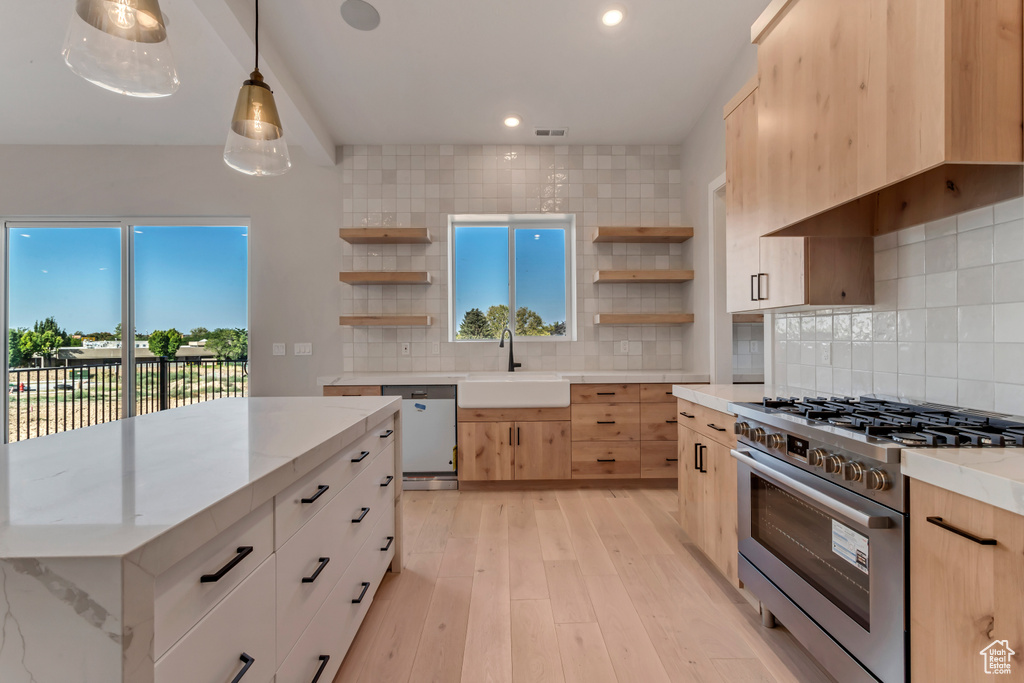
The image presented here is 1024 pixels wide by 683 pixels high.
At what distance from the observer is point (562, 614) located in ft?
5.86

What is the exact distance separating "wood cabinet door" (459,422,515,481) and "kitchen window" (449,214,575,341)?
1.03 meters

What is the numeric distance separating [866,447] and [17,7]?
168 inches

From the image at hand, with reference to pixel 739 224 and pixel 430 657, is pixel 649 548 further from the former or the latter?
pixel 739 224

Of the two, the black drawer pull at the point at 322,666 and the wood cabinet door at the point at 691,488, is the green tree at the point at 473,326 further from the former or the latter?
the black drawer pull at the point at 322,666

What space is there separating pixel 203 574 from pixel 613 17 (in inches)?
115

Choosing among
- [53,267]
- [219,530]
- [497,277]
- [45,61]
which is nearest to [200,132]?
[45,61]

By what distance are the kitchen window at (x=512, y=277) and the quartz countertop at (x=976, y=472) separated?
307 cm

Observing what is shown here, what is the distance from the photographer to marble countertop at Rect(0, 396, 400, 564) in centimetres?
62

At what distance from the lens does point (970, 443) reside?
1059 millimetres

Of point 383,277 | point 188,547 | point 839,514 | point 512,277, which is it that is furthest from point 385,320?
point 839,514

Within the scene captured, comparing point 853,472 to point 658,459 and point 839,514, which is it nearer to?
point 839,514

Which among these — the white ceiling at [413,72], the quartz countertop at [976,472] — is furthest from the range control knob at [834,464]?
the white ceiling at [413,72]

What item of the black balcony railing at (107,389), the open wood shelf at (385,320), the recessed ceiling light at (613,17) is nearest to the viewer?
the recessed ceiling light at (613,17)

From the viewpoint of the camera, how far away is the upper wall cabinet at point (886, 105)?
1.05 m
